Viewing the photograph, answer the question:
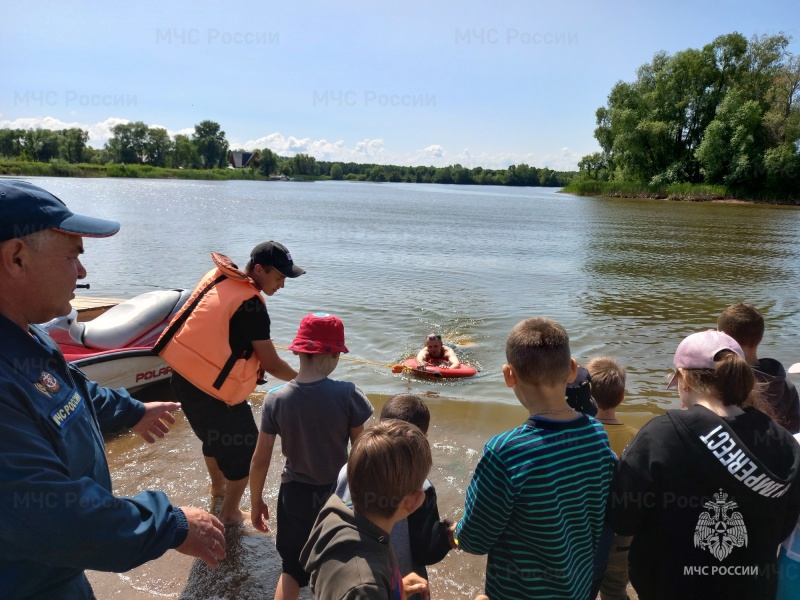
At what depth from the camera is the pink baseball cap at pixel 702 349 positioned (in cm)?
230

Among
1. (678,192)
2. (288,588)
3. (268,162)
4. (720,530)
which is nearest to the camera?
(720,530)

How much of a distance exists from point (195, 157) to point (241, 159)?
38.2m

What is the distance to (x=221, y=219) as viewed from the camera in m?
37.4

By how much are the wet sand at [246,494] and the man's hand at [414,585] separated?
144 centimetres

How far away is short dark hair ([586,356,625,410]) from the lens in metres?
3.16

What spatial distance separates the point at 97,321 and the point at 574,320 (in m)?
9.47

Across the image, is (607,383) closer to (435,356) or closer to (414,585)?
(414,585)

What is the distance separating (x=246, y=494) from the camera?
186 inches

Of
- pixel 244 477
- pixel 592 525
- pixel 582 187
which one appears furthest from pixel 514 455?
pixel 582 187

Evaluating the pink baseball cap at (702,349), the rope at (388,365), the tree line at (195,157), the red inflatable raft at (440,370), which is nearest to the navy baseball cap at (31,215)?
the pink baseball cap at (702,349)

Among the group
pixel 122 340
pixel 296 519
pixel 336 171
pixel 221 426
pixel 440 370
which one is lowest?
pixel 440 370

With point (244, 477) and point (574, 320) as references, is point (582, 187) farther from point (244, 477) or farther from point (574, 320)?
point (244, 477)

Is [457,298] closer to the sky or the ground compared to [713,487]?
closer to the ground

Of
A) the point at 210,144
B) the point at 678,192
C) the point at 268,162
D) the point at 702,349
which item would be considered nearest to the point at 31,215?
the point at 702,349
